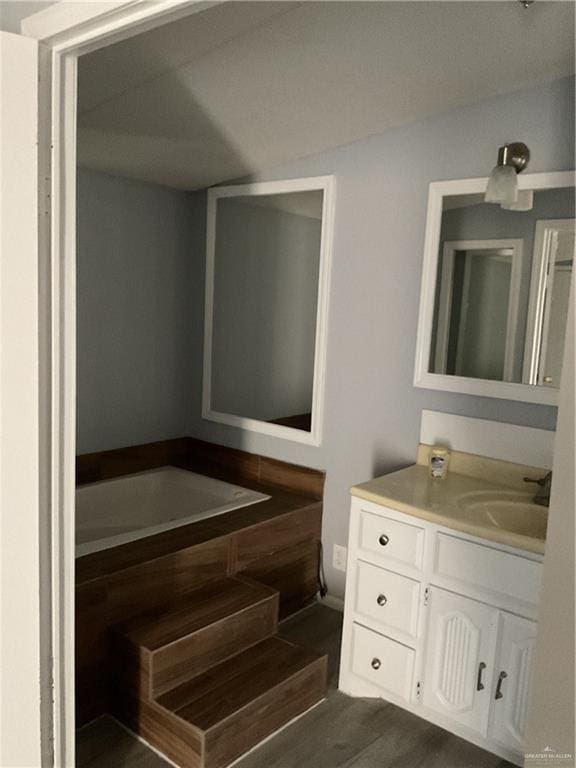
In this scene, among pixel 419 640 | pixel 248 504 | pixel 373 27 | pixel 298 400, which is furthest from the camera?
pixel 298 400

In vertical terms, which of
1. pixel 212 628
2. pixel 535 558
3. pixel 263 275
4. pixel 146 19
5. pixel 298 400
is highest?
pixel 146 19

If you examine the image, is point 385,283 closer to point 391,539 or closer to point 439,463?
point 439,463

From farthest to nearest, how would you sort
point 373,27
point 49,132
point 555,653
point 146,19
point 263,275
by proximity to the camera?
point 263,275 → point 373,27 → point 49,132 → point 146,19 → point 555,653

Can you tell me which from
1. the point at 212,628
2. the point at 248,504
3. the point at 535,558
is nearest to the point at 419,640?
the point at 535,558

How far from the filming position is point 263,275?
3.55 metres

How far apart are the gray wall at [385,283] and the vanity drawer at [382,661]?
0.66m

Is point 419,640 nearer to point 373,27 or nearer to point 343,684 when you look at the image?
point 343,684

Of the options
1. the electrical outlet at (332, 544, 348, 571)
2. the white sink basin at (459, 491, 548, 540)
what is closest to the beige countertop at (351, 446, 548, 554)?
the white sink basin at (459, 491, 548, 540)

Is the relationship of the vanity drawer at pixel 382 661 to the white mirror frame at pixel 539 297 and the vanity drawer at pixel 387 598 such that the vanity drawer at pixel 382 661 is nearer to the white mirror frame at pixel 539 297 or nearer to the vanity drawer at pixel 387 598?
the vanity drawer at pixel 387 598

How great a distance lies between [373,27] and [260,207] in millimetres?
1550

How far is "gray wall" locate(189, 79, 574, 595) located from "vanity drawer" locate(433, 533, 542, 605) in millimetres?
633

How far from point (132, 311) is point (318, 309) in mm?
1005

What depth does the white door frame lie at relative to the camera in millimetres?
1254

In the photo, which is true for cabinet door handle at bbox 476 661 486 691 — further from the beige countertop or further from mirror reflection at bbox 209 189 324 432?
mirror reflection at bbox 209 189 324 432
